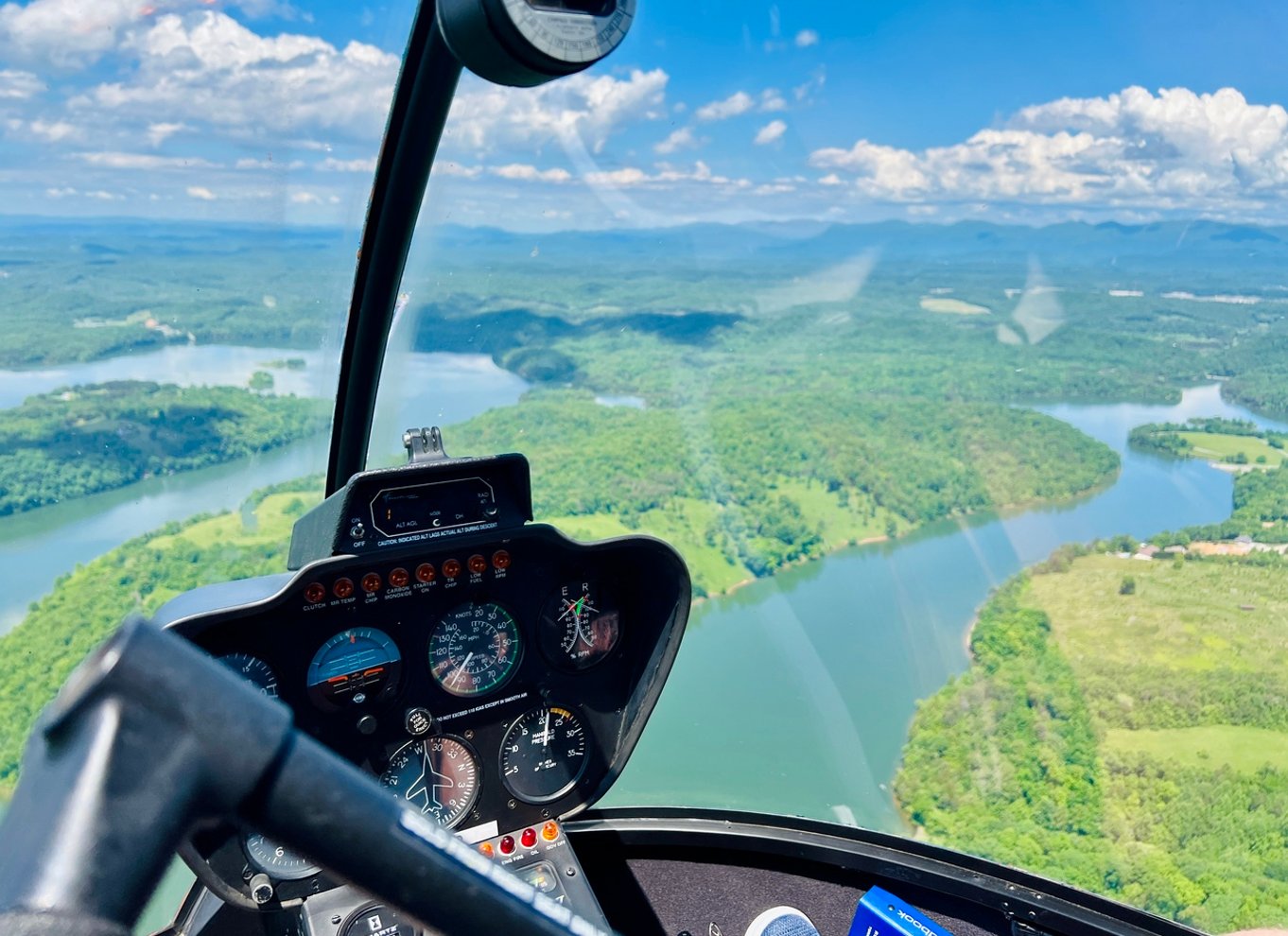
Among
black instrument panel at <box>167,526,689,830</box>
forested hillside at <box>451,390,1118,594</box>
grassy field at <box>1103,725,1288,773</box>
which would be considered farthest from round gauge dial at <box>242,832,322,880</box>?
grassy field at <box>1103,725,1288,773</box>

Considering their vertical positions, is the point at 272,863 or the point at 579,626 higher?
the point at 579,626

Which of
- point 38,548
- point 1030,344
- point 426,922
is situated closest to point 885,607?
point 1030,344

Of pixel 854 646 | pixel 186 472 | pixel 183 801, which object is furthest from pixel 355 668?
pixel 854 646

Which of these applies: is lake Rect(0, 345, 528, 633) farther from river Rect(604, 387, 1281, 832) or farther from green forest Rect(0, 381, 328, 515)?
river Rect(604, 387, 1281, 832)

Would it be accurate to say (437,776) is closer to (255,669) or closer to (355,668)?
(355,668)

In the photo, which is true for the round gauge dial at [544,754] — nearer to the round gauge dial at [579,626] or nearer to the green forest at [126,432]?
the round gauge dial at [579,626]

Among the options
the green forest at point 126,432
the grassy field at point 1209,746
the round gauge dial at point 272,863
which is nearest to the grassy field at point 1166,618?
the grassy field at point 1209,746
